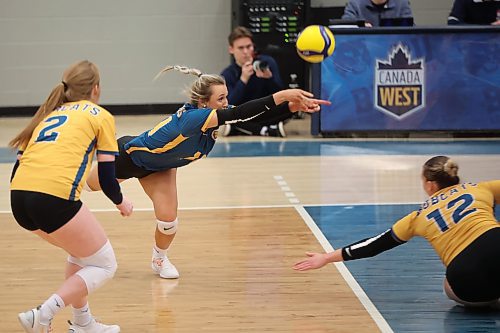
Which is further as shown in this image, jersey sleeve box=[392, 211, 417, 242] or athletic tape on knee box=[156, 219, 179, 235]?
athletic tape on knee box=[156, 219, 179, 235]

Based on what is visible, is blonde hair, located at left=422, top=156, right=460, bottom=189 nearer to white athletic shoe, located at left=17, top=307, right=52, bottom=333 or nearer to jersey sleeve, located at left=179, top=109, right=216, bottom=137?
jersey sleeve, located at left=179, top=109, right=216, bottom=137

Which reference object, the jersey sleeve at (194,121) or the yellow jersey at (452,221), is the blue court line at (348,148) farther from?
the yellow jersey at (452,221)

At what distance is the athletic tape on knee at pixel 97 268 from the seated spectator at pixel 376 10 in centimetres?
796

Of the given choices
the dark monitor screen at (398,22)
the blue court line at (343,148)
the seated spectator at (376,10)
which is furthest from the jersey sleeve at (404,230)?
the seated spectator at (376,10)

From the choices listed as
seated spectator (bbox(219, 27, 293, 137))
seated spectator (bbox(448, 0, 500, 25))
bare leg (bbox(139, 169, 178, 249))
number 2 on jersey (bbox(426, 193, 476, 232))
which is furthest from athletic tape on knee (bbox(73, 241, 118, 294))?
seated spectator (bbox(448, 0, 500, 25))

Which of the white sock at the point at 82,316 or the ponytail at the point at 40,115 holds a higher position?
the ponytail at the point at 40,115

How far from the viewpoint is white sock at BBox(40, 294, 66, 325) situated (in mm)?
4512

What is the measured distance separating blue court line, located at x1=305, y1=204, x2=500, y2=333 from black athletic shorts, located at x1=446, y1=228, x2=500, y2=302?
0.58ft

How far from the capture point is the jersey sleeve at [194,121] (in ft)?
18.6

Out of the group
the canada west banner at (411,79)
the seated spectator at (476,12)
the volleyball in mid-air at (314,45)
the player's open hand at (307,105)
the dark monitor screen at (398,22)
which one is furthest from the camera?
the seated spectator at (476,12)

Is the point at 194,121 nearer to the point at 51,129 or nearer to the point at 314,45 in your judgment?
the point at 51,129

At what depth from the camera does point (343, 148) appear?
1133 cm

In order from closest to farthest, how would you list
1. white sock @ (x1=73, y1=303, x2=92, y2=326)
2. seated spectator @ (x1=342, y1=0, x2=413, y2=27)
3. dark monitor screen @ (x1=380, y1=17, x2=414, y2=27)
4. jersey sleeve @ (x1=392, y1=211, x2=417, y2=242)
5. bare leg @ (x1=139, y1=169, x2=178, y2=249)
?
1. white sock @ (x1=73, y1=303, x2=92, y2=326)
2. jersey sleeve @ (x1=392, y1=211, x2=417, y2=242)
3. bare leg @ (x1=139, y1=169, x2=178, y2=249)
4. dark monitor screen @ (x1=380, y1=17, x2=414, y2=27)
5. seated spectator @ (x1=342, y1=0, x2=413, y2=27)

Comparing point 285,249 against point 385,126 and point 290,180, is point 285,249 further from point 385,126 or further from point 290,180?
point 385,126
